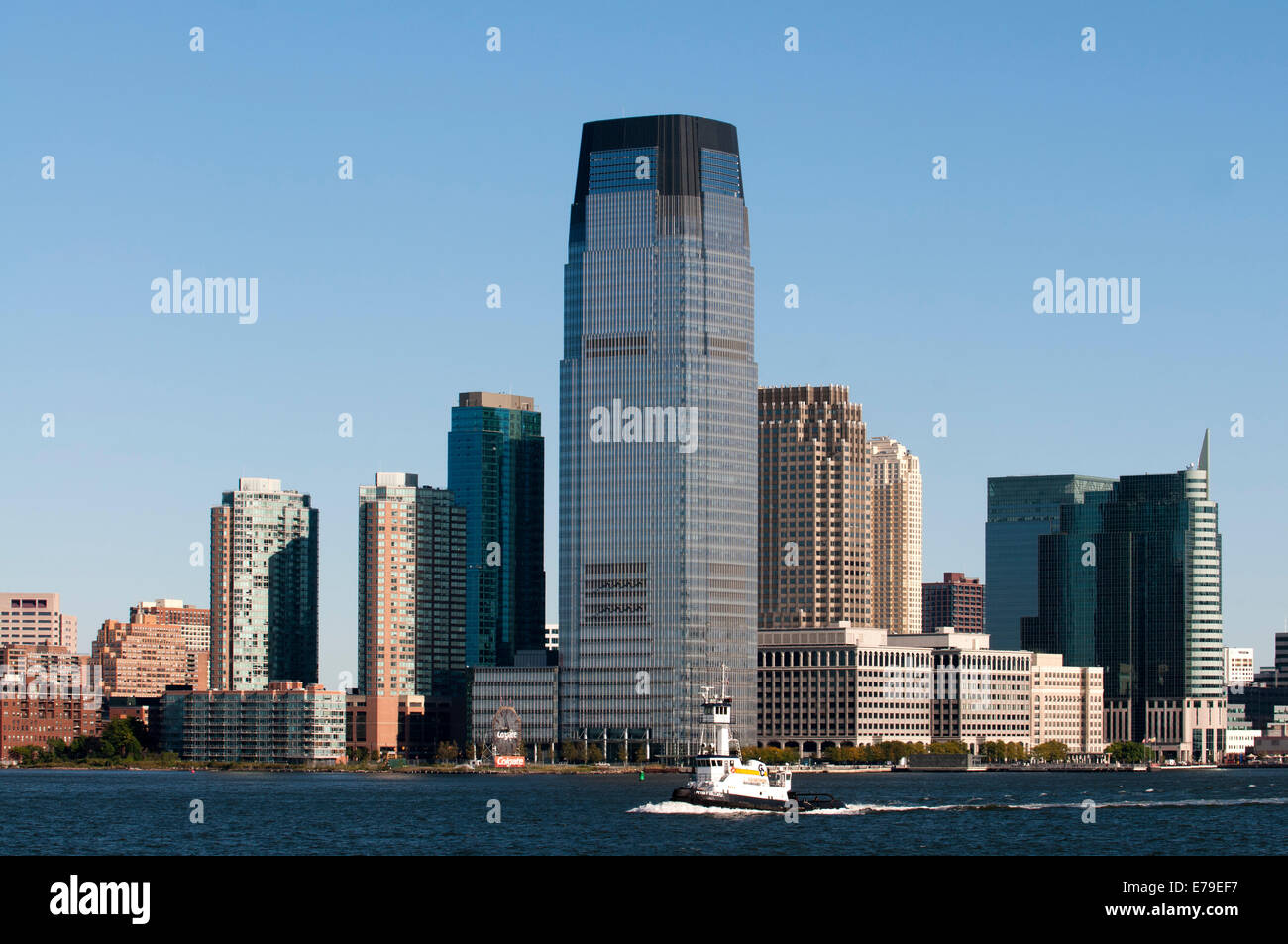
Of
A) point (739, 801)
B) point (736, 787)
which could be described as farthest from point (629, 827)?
point (736, 787)

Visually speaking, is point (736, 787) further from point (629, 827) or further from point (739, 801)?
point (629, 827)

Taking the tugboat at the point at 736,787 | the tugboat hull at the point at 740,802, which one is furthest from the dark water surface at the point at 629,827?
the tugboat at the point at 736,787

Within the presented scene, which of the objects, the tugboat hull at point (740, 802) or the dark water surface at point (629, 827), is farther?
the tugboat hull at point (740, 802)

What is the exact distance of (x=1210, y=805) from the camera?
175 meters

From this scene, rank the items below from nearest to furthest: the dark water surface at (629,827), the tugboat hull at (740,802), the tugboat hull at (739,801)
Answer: the dark water surface at (629,827)
the tugboat hull at (740,802)
the tugboat hull at (739,801)

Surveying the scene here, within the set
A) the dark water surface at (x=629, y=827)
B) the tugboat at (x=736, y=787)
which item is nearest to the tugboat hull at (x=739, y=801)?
A: the tugboat at (x=736, y=787)

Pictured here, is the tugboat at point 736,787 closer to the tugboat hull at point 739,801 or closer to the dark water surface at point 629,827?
the tugboat hull at point 739,801

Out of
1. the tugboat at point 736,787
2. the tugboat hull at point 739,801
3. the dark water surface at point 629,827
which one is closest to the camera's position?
the dark water surface at point 629,827
